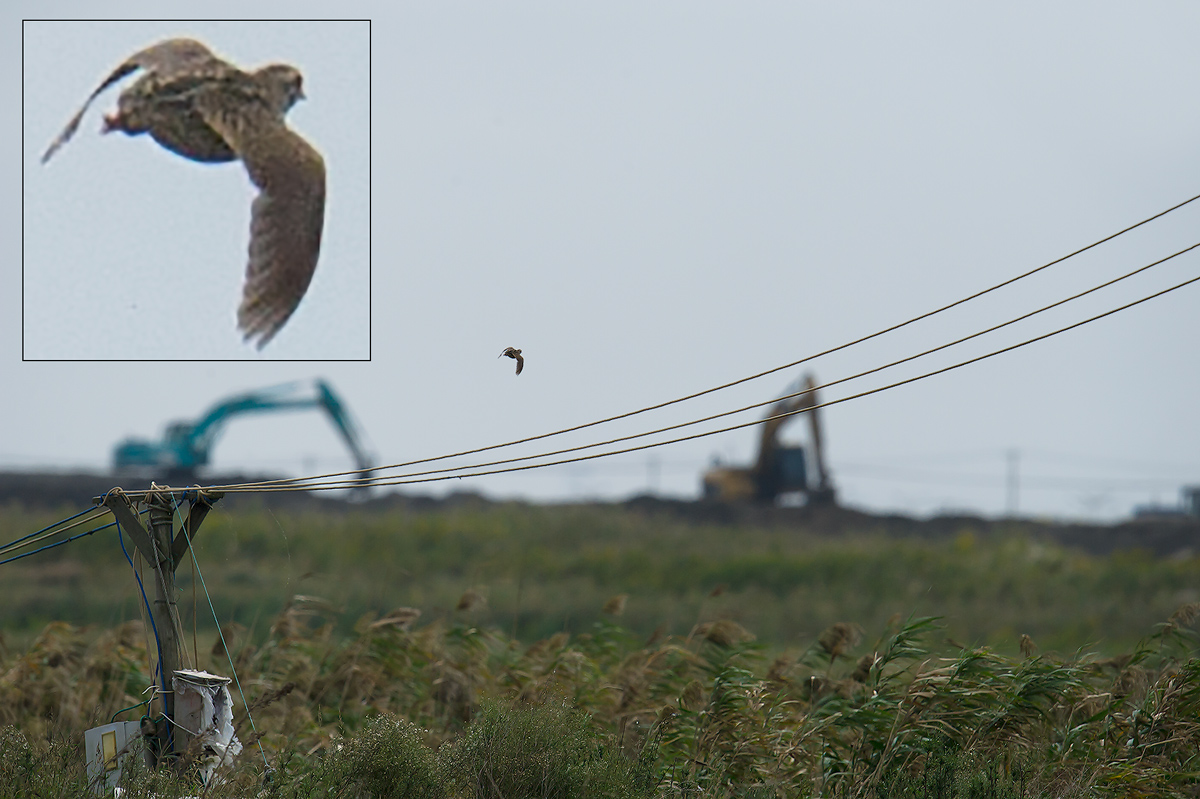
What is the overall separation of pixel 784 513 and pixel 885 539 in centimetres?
304

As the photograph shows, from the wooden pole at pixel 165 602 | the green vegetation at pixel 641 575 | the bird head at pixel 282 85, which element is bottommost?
the green vegetation at pixel 641 575

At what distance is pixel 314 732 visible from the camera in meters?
8.95

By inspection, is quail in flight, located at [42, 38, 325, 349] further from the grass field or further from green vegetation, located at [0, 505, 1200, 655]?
green vegetation, located at [0, 505, 1200, 655]

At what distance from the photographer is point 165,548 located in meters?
6.57

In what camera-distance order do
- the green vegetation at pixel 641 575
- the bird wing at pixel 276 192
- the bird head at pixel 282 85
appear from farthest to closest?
the green vegetation at pixel 641 575 < the bird head at pixel 282 85 < the bird wing at pixel 276 192

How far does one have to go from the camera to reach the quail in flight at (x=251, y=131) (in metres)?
8.01

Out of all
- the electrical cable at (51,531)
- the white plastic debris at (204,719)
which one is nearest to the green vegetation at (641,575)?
the electrical cable at (51,531)

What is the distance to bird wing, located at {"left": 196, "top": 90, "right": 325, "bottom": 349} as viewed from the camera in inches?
313

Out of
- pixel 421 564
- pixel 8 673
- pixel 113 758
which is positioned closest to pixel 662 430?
pixel 113 758

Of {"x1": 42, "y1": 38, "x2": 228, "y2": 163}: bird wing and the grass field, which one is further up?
{"x1": 42, "y1": 38, "x2": 228, "y2": 163}: bird wing

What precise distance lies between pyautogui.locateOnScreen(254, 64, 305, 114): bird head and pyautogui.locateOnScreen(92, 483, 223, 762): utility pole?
3.10 metres

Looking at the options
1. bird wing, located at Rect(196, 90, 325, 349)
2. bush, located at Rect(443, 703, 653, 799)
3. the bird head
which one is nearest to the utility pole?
bush, located at Rect(443, 703, 653, 799)

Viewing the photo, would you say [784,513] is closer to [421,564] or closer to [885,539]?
[885,539]

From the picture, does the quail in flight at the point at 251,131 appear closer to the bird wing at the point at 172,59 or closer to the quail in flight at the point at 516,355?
the bird wing at the point at 172,59
